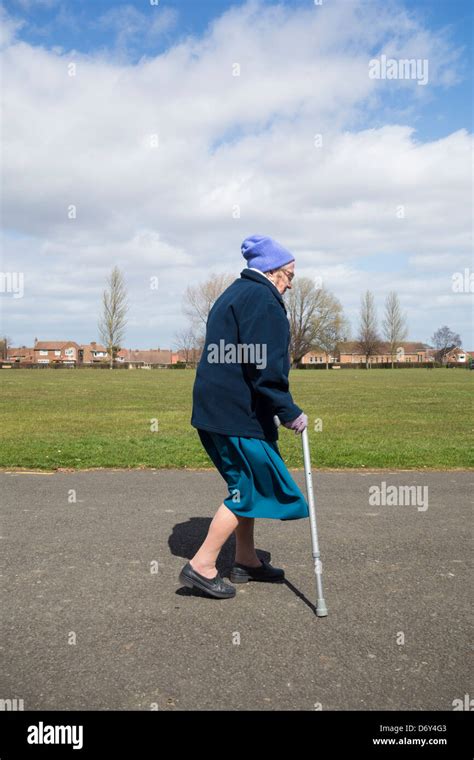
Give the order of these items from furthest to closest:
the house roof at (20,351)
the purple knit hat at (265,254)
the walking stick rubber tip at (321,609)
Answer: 1. the house roof at (20,351)
2. the purple knit hat at (265,254)
3. the walking stick rubber tip at (321,609)

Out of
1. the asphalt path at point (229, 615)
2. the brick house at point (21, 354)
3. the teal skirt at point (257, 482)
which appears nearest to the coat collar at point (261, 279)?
the teal skirt at point (257, 482)

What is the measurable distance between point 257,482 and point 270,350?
0.79 meters

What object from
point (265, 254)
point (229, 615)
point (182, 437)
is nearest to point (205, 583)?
point (229, 615)

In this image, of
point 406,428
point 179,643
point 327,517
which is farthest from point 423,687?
point 406,428

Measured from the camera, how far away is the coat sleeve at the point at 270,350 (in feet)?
11.7

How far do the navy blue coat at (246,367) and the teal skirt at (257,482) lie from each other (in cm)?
9

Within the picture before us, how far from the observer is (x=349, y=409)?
1969 cm

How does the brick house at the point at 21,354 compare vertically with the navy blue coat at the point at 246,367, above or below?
above

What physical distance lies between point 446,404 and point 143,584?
1931 cm

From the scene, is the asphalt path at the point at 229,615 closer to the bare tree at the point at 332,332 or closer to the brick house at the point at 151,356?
the bare tree at the point at 332,332

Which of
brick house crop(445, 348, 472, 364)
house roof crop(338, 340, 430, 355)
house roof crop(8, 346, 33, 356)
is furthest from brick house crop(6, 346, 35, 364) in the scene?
brick house crop(445, 348, 472, 364)

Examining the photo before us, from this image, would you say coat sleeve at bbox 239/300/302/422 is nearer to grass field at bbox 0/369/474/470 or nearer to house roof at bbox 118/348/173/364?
grass field at bbox 0/369/474/470

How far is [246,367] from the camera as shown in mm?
3682
